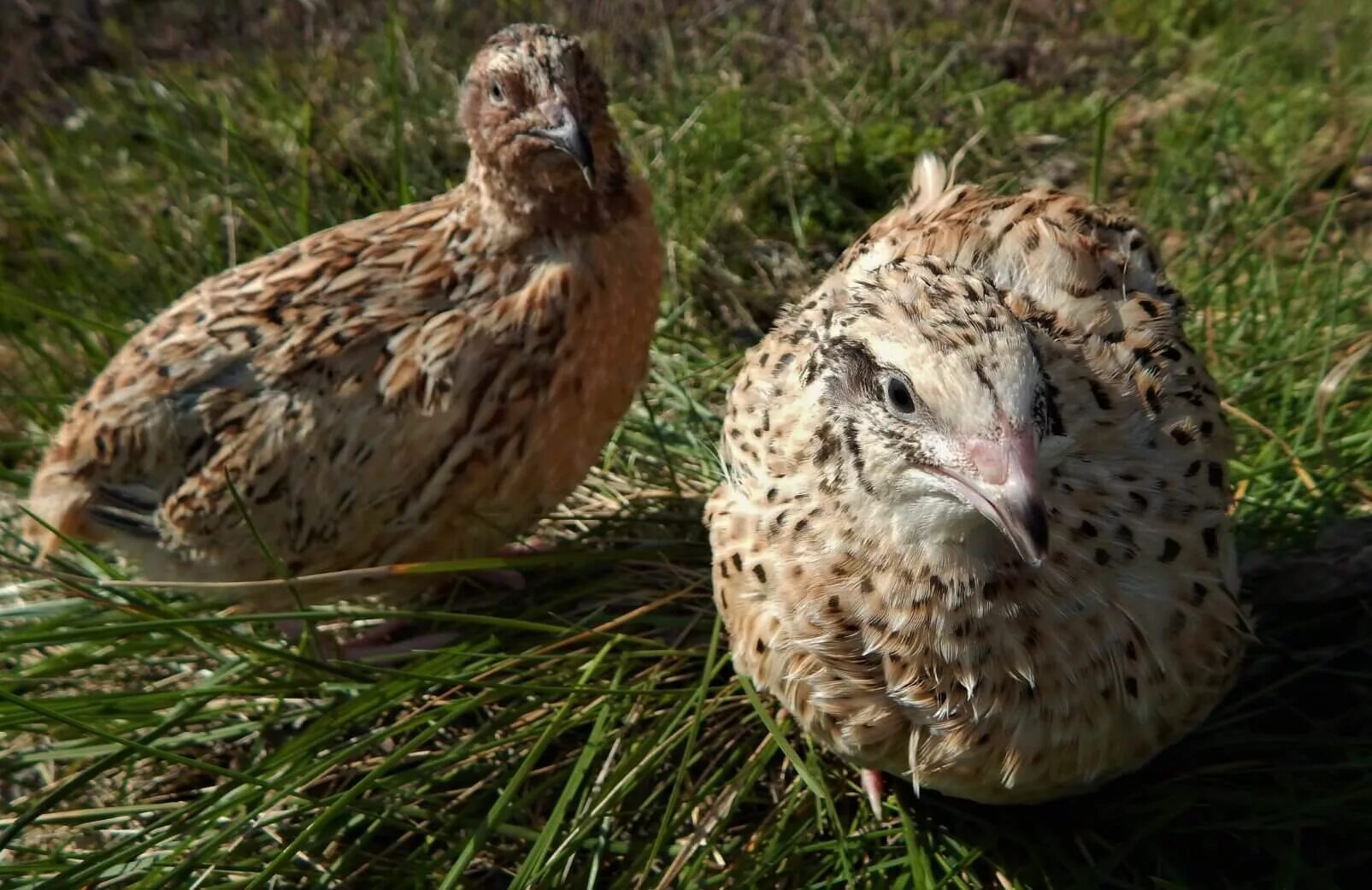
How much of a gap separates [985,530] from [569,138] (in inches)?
60.2

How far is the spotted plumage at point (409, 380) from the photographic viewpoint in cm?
290

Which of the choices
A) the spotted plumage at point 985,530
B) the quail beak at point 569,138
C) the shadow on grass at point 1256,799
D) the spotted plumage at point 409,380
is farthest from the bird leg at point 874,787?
the quail beak at point 569,138

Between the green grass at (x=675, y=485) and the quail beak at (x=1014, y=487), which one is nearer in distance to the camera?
the quail beak at (x=1014, y=487)

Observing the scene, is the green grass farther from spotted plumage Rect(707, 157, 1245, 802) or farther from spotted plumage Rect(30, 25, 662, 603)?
spotted plumage Rect(707, 157, 1245, 802)

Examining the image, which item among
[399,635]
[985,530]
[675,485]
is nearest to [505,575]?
[399,635]

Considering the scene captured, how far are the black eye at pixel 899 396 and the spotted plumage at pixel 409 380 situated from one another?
4.29ft

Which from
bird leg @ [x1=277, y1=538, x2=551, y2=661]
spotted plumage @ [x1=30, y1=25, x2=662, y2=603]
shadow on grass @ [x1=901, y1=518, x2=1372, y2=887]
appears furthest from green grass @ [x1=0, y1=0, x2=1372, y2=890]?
spotted plumage @ [x1=30, y1=25, x2=662, y2=603]

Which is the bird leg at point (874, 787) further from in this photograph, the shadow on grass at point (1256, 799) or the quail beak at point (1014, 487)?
the quail beak at point (1014, 487)

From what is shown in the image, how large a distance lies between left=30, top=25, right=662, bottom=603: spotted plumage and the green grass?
26 centimetres

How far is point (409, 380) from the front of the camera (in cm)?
290

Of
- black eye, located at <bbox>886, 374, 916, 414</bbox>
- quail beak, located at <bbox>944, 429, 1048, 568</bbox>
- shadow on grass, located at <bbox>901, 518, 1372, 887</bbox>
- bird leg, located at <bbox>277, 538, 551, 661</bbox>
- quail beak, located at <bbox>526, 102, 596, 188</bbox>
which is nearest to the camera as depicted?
quail beak, located at <bbox>944, 429, 1048, 568</bbox>

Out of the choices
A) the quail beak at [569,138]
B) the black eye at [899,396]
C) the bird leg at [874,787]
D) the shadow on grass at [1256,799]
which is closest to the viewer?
the black eye at [899,396]

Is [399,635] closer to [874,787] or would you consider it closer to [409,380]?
[409,380]

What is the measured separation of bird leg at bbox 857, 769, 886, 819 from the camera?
2627 millimetres
